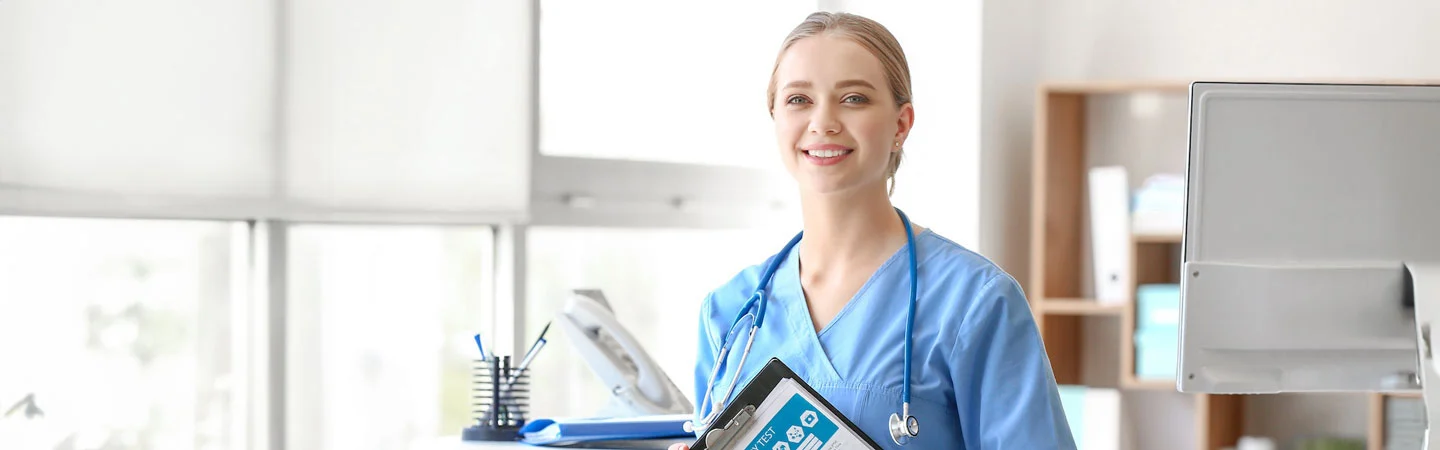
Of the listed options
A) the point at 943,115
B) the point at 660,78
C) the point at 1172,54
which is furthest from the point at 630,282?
the point at 1172,54

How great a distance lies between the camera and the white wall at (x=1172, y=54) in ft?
11.3

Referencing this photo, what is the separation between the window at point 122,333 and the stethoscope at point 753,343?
1052mm

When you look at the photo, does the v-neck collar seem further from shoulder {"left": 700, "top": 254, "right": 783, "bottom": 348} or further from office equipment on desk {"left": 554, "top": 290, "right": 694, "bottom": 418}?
office equipment on desk {"left": 554, "top": 290, "right": 694, "bottom": 418}

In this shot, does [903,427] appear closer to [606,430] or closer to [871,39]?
[871,39]

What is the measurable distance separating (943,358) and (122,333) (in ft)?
4.48

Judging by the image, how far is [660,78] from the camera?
330cm

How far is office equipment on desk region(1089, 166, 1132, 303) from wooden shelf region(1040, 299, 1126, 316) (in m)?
0.03

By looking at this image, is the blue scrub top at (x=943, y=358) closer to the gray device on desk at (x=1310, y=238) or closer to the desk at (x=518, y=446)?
the gray device on desk at (x=1310, y=238)

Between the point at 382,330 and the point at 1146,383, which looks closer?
the point at 382,330

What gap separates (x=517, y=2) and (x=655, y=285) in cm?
87

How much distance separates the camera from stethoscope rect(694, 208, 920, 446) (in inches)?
48.9

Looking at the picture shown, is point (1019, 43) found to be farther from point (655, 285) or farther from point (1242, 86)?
point (1242, 86)

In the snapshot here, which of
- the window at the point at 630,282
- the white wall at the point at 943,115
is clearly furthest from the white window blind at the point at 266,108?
the white wall at the point at 943,115

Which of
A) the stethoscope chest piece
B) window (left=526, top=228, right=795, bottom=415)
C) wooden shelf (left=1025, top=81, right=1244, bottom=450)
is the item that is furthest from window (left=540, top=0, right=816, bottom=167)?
the stethoscope chest piece
